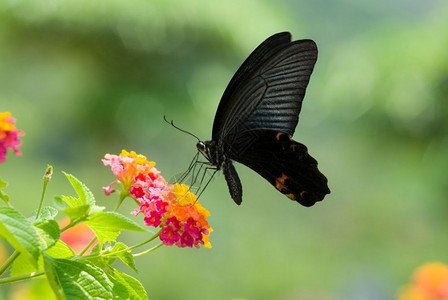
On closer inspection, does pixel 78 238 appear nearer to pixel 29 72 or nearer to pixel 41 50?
pixel 41 50

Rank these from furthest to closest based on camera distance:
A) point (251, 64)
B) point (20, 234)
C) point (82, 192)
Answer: point (251, 64) < point (82, 192) < point (20, 234)

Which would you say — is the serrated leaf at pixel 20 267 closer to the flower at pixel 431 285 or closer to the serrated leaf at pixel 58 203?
the serrated leaf at pixel 58 203

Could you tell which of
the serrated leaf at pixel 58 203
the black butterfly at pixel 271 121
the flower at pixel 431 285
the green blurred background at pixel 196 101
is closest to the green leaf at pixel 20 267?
the serrated leaf at pixel 58 203

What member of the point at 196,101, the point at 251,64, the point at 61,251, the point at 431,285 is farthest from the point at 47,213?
the point at 196,101

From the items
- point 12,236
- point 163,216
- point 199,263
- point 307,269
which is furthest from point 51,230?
point 307,269

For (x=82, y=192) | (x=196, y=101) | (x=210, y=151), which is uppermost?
(x=196, y=101)

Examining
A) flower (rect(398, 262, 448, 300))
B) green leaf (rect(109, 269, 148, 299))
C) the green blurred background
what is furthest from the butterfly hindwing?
the green blurred background

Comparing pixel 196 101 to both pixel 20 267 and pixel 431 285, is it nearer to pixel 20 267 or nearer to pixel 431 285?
pixel 431 285
